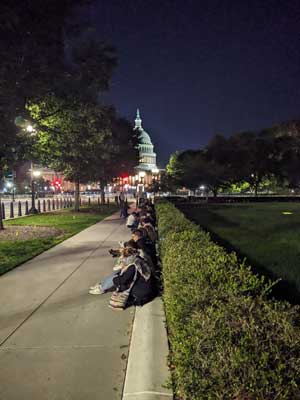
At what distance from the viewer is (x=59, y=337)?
4602 millimetres

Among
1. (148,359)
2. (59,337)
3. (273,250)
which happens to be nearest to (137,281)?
(59,337)

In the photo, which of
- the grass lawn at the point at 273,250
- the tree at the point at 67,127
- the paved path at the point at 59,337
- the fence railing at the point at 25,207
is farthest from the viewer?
the fence railing at the point at 25,207

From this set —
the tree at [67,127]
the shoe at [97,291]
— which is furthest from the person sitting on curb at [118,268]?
the tree at [67,127]

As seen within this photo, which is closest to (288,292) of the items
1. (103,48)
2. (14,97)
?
(14,97)

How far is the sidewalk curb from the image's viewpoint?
3.34 meters

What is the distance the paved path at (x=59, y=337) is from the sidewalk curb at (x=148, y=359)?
0.11m

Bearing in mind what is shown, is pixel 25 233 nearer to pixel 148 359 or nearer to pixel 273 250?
pixel 273 250

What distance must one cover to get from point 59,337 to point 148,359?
1315mm

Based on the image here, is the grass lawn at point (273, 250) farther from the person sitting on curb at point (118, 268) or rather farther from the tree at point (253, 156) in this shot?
the tree at point (253, 156)

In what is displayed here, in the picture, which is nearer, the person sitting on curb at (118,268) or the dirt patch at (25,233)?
the person sitting on curb at (118,268)

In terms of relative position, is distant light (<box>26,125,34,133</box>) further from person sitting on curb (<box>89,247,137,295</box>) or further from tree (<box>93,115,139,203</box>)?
tree (<box>93,115,139,203</box>)

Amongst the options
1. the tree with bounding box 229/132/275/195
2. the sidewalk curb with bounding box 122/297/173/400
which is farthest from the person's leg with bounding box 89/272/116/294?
the tree with bounding box 229/132/275/195

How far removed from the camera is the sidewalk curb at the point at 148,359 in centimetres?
334

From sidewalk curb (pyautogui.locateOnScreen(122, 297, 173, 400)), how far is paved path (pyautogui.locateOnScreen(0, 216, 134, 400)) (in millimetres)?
109
